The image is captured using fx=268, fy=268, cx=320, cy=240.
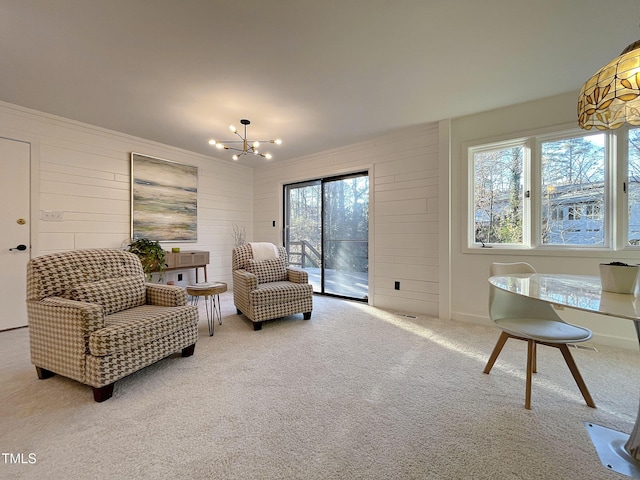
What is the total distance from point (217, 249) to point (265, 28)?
3889mm

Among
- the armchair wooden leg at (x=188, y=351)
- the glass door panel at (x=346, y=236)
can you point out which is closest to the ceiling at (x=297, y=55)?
the glass door panel at (x=346, y=236)

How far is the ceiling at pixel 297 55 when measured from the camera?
1.75m

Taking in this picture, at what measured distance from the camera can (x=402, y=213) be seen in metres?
3.79

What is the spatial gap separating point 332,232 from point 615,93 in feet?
12.0

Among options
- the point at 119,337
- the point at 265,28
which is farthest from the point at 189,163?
the point at 119,337

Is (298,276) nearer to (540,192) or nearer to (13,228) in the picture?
(540,192)

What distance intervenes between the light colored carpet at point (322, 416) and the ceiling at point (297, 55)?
8.20 feet

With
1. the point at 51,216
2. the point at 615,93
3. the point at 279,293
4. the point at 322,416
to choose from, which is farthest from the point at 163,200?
the point at 615,93

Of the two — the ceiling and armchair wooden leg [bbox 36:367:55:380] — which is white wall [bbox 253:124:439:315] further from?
armchair wooden leg [bbox 36:367:55:380]

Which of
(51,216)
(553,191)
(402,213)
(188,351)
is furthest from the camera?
(402,213)

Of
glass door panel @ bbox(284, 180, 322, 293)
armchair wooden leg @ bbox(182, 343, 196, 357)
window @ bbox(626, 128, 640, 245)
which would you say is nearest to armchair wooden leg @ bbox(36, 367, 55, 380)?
armchair wooden leg @ bbox(182, 343, 196, 357)

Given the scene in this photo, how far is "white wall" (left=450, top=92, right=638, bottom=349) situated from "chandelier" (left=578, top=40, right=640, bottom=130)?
5.35ft

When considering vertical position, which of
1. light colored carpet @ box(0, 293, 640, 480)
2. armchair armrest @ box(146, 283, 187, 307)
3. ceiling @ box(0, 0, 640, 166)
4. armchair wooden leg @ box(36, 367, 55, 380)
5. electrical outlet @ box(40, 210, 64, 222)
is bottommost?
light colored carpet @ box(0, 293, 640, 480)

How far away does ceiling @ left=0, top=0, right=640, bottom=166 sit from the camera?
1746 mm
